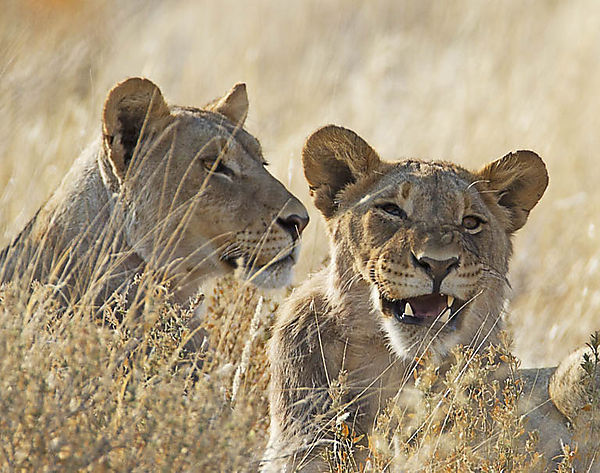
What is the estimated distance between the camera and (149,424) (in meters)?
3.08

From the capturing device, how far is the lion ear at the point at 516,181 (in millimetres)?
4547

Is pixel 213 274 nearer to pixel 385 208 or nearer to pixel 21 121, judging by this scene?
pixel 385 208

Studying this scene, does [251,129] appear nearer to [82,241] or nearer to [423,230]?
[82,241]

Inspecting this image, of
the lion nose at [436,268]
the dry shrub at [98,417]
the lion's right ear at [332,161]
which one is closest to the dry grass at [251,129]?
the dry shrub at [98,417]

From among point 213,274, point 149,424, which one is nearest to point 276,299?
point 213,274

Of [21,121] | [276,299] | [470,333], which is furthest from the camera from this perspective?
[21,121]

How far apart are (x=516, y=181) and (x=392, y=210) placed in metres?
0.74

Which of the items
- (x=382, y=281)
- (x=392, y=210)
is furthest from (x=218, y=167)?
(x=382, y=281)

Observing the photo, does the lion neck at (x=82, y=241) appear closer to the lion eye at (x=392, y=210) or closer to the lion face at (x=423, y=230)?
the lion face at (x=423, y=230)

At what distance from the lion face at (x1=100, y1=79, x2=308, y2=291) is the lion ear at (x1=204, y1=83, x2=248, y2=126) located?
0.52m

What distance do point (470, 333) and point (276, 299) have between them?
212cm

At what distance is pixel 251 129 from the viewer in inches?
342

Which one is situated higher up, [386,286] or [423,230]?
[423,230]

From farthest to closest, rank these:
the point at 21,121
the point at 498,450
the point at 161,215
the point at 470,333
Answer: the point at 21,121
the point at 161,215
the point at 470,333
the point at 498,450
